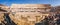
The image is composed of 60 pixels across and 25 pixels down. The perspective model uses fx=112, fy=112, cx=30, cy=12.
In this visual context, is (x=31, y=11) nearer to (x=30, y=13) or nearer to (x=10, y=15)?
(x=30, y=13)

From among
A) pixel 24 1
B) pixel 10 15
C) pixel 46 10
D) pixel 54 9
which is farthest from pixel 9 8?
pixel 54 9

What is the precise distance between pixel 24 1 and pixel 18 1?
116 mm

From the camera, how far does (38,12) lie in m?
2.18

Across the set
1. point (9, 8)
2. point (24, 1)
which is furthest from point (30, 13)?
point (9, 8)

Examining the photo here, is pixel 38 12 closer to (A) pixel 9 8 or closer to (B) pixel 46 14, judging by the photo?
(B) pixel 46 14

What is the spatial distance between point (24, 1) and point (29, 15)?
288 millimetres

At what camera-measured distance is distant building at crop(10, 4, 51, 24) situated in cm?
215

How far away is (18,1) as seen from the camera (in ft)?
7.09

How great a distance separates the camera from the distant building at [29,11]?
7.06 feet

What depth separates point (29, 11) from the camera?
2.16 meters

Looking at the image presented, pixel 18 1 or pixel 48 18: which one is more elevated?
pixel 18 1

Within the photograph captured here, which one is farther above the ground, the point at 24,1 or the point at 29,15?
the point at 24,1

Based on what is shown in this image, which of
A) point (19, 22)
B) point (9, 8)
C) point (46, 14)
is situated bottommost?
point (19, 22)

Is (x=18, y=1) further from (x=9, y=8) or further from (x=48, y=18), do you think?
(x=48, y=18)
